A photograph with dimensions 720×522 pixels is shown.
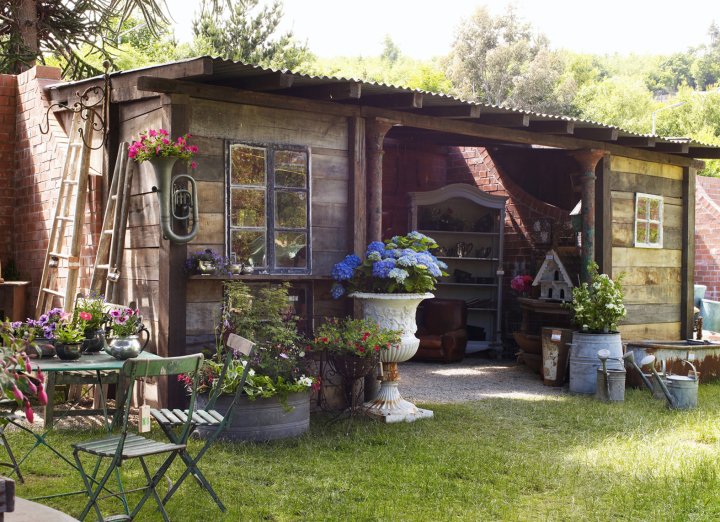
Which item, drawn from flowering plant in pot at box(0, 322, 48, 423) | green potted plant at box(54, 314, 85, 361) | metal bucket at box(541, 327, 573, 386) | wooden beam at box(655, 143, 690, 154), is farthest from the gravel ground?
flowering plant in pot at box(0, 322, 48, 423)

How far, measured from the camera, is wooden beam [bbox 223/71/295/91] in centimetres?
656

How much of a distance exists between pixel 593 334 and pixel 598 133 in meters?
2.34

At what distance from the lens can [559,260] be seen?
1041 cm

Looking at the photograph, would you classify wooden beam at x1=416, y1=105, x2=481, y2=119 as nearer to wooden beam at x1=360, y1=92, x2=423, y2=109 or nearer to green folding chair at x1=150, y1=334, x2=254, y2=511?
wooden beam at x1=360, y1=92, x2=423, y2=109

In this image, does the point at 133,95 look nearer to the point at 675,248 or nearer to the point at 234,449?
the point at 234,449

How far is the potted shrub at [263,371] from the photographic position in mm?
6184

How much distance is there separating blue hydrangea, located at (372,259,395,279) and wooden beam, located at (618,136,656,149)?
414 cm

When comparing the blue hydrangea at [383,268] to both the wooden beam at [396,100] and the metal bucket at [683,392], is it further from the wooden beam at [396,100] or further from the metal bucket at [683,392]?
the metal bucket at [683,392]

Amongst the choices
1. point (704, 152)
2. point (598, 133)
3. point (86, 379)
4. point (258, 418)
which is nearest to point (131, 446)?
point (258, 418)

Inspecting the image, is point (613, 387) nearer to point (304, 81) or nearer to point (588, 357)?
point (588, 357)

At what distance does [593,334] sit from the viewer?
8992 millimetres

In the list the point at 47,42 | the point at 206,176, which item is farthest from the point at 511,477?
the point at 47,42

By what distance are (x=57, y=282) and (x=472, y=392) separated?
4.50 metres

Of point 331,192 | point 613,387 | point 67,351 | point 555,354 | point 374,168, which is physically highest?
point 374,168
